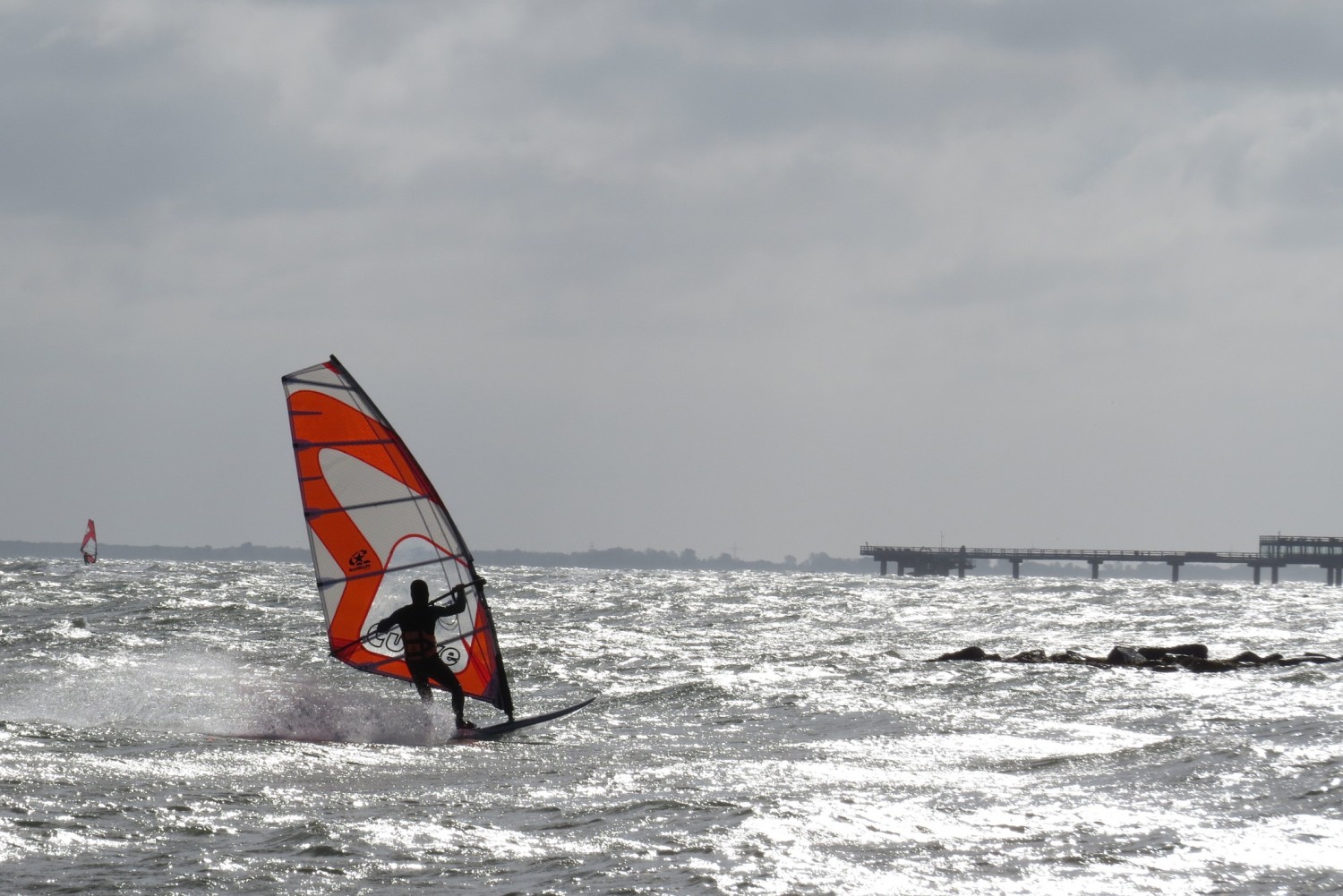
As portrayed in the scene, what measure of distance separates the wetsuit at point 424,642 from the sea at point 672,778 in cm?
45

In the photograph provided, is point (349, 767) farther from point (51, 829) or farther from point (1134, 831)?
point (1134, 831)

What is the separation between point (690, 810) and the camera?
821 cm

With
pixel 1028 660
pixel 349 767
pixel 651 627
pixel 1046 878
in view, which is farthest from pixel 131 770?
pixel 651 627

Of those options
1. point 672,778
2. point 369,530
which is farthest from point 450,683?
point 672,778

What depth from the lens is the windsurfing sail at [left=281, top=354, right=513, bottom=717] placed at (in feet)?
37.7

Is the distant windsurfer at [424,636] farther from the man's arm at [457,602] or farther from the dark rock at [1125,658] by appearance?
the dark rock at [1125,658]

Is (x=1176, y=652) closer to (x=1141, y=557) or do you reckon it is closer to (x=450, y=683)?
(x=450, y=683)

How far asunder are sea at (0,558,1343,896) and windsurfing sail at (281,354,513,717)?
30.5 inches

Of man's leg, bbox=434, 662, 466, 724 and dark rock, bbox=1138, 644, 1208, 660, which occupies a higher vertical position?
man's leg, bbox=434, 662, 466, 724

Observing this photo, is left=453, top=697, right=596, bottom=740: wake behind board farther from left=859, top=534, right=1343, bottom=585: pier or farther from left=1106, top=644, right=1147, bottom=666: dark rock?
left=859, top=534, right=1343, bottom=585: pier

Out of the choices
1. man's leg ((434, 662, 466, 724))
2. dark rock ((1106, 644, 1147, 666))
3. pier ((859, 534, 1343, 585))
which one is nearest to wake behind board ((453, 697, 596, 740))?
man's leg ((434, 662, 466, 724))

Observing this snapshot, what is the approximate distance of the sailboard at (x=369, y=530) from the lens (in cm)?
1148

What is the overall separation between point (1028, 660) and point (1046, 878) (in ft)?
44.6

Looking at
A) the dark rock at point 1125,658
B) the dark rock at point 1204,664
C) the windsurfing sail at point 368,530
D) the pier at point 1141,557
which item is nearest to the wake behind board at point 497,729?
the windsurfing sail at point 368,530
